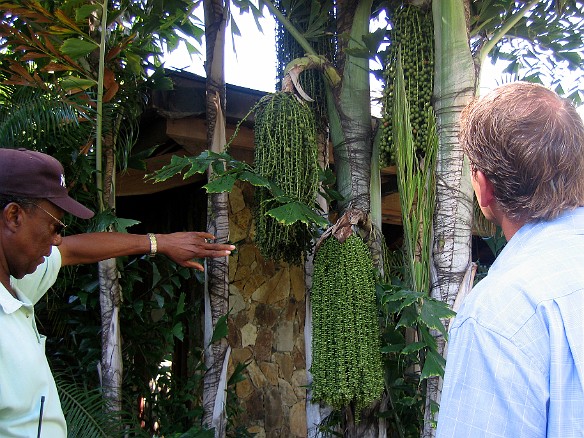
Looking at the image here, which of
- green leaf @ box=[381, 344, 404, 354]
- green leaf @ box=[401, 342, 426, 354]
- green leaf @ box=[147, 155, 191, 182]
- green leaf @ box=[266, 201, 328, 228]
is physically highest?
green leaf @ box=[147, 155, 191, 182]

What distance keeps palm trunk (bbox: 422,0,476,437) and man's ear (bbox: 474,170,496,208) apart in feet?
3.59

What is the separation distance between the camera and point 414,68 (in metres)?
2.42

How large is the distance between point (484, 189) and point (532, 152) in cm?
13

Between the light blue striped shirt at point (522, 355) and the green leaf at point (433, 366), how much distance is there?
1048mm

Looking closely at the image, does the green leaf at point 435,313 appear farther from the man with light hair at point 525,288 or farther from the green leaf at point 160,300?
the green leaf at point 160,300

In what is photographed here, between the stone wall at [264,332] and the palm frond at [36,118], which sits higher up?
the palm frond at [36,118]

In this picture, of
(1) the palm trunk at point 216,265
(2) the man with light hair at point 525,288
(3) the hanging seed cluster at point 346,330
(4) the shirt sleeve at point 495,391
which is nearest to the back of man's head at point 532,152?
(2) the man with light hair at point 525,288

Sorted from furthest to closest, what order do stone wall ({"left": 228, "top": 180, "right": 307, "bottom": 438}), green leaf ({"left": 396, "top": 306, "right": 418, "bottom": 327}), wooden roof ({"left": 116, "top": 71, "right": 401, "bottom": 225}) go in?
stone wall ({"left": 228, "top": 180, "right": 307, "bottom": 438}), wooden roof ({"left": 116, "top": 71, "right": 401, "bottom": 225}), green leaf ({"left": 396, "top": 306, "right": 418, "bottom": 327})

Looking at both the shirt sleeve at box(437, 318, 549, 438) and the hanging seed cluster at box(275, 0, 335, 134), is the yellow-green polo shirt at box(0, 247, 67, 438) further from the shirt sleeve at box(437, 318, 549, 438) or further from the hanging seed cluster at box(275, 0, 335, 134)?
the hanging seed cluster at box(275, 0, 335, 134)

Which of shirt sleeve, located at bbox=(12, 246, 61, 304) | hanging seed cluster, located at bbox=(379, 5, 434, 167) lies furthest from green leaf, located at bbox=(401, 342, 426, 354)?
shirt sleeve, located at bbox=(12, 246, 61, 304)

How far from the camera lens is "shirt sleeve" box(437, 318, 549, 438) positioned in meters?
0.96

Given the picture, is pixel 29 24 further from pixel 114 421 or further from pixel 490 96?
pixel 490 96

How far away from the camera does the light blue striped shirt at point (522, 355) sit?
3.17 feet

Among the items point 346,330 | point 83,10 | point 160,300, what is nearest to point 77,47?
point 83,10
